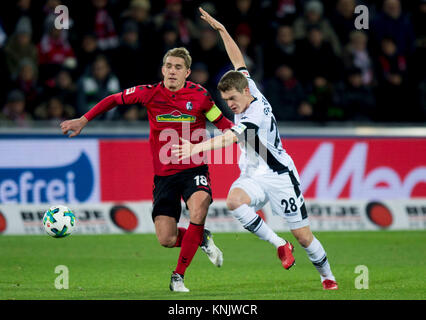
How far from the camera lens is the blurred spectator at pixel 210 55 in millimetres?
14203

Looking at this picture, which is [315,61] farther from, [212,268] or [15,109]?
[212,268]

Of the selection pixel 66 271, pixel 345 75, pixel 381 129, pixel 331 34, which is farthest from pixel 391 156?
pixel 66 271

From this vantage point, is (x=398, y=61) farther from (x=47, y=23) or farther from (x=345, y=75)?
(x=47, y=23)

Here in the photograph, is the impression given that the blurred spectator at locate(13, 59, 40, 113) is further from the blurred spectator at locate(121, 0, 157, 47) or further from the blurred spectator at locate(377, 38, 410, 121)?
the blurred spectator at locate(377, 38, 410, 121)

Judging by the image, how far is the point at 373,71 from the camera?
49.3ft

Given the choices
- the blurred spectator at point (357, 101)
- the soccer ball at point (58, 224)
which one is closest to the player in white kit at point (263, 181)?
the soccer ball at point (58, 224)

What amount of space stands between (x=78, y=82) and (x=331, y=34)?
4.78 metres

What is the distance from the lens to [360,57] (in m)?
15.0

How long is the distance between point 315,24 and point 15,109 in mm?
→ 5536

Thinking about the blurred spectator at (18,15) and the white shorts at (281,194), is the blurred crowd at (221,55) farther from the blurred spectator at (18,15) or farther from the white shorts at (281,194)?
the white shorts at (281,194)

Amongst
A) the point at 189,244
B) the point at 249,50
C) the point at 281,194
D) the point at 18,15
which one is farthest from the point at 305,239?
the point at 18,15

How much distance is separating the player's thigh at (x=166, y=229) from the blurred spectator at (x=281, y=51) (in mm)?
6389

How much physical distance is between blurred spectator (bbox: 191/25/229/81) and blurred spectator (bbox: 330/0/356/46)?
8.63 feet

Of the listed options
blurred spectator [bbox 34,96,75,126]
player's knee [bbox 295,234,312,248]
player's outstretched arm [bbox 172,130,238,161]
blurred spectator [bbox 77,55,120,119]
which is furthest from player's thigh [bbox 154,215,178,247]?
blurred spectator [bbox 77,55,120,119]
